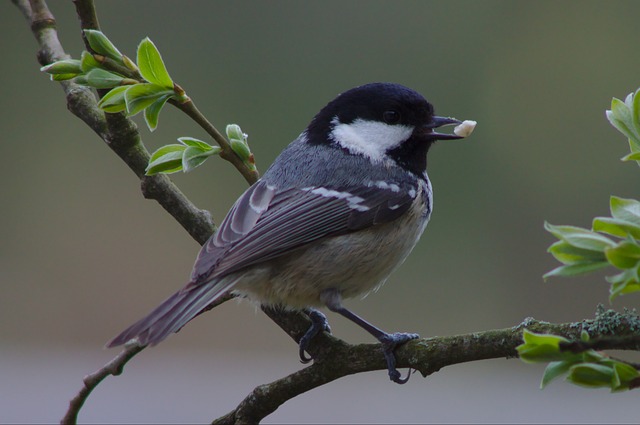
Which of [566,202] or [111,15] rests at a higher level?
[111,15]

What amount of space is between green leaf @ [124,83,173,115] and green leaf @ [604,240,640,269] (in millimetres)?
889

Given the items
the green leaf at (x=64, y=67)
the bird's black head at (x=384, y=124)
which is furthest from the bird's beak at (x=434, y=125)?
the green leaf at (x=64, y=67)

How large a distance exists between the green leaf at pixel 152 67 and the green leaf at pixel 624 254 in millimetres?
902

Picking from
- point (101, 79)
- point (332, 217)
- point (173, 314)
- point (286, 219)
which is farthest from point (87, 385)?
point (332, 217)

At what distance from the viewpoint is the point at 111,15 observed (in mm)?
4965

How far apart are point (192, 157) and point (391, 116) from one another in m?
0.92

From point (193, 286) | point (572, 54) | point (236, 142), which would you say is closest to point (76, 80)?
point (236, 142)

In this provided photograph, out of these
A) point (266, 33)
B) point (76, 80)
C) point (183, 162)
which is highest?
point (266, 33)

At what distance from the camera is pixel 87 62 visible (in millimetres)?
1369

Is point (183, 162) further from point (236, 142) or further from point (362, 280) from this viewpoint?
point (362, 280)

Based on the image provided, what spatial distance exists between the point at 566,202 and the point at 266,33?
2187 mm

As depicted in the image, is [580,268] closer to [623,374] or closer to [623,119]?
[623,374]

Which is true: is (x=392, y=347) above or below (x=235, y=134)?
below

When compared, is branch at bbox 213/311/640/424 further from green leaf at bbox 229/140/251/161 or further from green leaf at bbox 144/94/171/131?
green leaf at bbox 144/94/171/131
